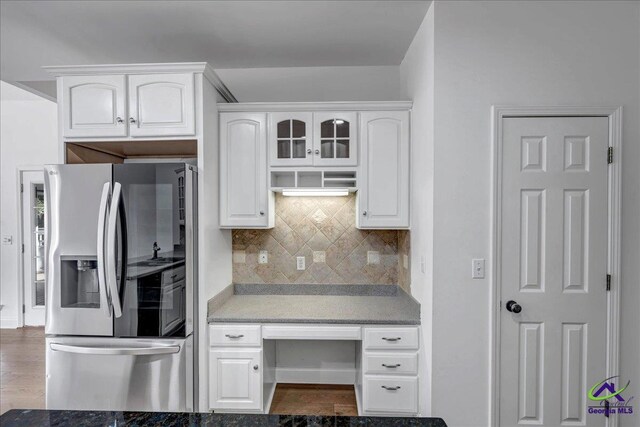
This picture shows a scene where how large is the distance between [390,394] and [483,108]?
1899mm

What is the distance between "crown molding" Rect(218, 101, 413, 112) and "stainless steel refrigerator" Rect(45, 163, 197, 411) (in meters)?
0.71

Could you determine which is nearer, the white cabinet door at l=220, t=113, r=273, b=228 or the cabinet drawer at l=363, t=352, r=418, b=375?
the cabinet drawer at l=363, t=352, r=418, b=375

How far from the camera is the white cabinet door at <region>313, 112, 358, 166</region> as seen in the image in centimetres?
247

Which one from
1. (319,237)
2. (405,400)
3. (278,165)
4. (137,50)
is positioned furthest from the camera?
(319,237)

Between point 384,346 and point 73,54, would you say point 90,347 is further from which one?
point 73,54

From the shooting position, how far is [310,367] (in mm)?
2922

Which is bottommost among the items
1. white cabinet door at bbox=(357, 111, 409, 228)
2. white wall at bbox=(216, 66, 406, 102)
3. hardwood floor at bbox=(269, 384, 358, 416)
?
Answer: hardwood floor at bbox=(269, 384, 358, 416)

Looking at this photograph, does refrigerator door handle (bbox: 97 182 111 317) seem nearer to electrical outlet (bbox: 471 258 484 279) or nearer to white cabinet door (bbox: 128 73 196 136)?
white cabinet door (bbox: 128 73 196 136)

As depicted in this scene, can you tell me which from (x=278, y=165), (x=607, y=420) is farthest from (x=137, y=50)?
(x=607, y=420)

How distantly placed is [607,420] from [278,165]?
2613mm

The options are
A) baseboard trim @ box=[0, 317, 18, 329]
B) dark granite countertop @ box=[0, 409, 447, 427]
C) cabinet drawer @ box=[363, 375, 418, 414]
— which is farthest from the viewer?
baseboard trim @ box=[0, 317, 18, 329]

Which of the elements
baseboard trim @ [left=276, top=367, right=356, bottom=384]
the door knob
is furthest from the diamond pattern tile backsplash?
the door knob

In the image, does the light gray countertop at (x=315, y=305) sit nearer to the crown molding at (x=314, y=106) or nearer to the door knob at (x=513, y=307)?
the door knob at (x=513, y=307)

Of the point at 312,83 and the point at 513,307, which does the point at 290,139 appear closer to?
the point at 312,83
